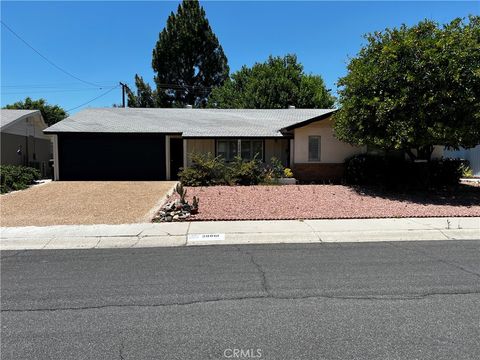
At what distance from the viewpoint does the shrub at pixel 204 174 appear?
17.9 metres

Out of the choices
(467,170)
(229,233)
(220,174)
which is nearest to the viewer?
(229,233)

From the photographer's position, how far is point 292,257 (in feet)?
23.4

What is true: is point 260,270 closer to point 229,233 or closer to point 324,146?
point 229,233

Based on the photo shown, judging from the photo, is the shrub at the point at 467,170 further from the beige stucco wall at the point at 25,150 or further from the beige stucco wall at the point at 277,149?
the beige stucco wall at the point at 25,150

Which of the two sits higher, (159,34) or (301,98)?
(159,34)

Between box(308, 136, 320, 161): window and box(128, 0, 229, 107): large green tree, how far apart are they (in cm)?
2668

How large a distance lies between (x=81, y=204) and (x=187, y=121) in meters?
11.6

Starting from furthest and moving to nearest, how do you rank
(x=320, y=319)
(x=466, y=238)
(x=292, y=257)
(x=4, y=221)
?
(x=4, y=221)
(x=466, y=238)
(x=292, y=257)
(x=320, y=319)

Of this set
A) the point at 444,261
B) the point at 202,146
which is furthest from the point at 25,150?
the point at 444,261

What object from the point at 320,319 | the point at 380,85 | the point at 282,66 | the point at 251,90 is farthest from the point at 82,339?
the point at 282,66

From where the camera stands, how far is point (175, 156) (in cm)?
2281

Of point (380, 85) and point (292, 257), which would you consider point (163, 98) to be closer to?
point (380, 85)

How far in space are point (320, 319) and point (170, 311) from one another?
5.61 feet
